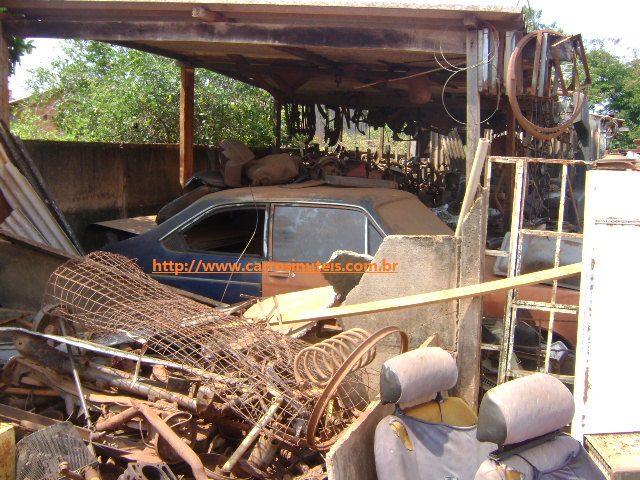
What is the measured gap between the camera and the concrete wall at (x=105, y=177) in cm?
738

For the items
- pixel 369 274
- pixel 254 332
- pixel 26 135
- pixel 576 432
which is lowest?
pixel 576 432

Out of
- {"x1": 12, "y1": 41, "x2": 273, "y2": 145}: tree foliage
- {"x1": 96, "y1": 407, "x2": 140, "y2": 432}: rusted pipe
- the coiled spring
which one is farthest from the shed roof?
{"x1": 12, "y1": 41, "x2": 273, "y2": 145}: tree foliage

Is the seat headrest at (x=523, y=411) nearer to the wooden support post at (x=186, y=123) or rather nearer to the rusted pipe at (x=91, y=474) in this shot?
the rusted pipe at (x=91, y=474)

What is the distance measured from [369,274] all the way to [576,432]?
1.46 metres

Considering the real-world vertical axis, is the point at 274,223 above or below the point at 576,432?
above

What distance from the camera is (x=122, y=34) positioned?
582cm

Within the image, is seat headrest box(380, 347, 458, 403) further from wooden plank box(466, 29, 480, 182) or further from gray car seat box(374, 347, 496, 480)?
wooden plank box(466, 29, 480, 182)

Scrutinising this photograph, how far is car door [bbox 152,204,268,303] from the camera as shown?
514 cm

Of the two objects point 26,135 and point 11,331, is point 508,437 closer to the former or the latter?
point 11,331

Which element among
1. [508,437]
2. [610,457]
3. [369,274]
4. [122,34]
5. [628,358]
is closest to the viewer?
[508,437]

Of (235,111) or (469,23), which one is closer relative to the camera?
(469,23)

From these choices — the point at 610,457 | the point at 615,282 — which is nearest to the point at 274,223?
the point at 615,282

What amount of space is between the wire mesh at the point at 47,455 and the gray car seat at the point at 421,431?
4.97 ft

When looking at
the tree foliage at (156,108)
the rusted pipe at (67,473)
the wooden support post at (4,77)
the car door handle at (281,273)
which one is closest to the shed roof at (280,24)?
the wooden support post at (4,77)
